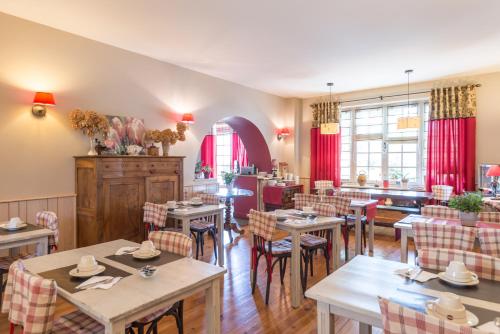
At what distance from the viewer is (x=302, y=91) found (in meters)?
6.71

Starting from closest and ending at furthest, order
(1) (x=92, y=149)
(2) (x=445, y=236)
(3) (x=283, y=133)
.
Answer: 1. (2) (x=445, y=236)
2. (1) (x=92, y=149)
3. (3) (x=283, y=133)

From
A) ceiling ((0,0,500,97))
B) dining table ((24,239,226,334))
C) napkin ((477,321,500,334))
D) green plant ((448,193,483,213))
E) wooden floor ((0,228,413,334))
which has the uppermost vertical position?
ceiling ((0,0,500,97))

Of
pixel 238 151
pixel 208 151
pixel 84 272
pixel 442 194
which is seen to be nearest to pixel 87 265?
pixel 84 272

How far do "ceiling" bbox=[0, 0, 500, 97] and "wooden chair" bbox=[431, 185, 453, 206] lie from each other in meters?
1.97

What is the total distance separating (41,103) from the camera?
3.40 metres

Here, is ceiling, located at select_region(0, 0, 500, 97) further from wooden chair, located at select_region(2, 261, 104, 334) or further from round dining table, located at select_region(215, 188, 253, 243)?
wooden chair, located at select_region(2, 261, 104, 334)

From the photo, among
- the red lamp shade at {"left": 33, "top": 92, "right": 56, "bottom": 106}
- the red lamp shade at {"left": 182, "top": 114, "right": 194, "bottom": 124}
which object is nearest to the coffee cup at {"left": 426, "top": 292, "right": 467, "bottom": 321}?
the red lamp shade at {"left": 33, "top": 92, "right": 56, "bottom": 106}

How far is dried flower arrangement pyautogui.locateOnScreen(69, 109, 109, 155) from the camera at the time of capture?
367cm

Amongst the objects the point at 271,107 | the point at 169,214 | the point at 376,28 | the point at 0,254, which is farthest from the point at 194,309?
the point at 271,107

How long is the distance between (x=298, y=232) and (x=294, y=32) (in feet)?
7.60

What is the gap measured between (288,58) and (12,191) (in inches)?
152

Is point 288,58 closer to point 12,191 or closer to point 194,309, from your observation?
point 194,309

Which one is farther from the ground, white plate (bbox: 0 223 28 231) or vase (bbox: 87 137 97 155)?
vase (bbox: 87 137 97 155)

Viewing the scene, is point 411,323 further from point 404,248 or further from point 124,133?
point 124,133
